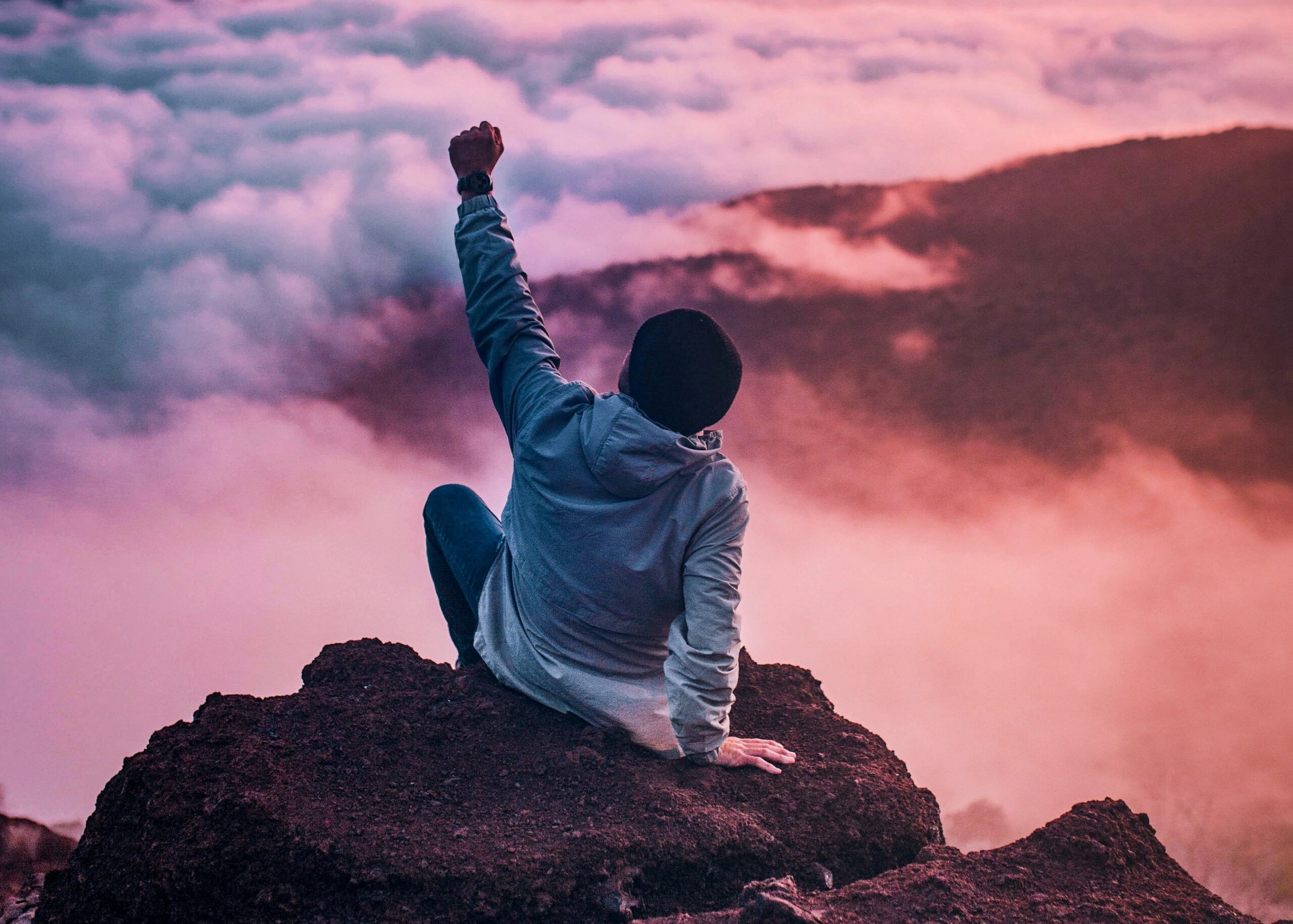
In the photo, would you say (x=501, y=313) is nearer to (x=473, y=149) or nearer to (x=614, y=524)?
(x=473, y=149)

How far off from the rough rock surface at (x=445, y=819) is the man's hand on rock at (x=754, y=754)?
0.14 feet

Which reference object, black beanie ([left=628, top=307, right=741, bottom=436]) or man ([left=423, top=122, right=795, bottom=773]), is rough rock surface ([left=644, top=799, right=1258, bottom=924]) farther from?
black beanie ([left=628, top=307, right=741, bottom=436])

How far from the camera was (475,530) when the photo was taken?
3.64 m

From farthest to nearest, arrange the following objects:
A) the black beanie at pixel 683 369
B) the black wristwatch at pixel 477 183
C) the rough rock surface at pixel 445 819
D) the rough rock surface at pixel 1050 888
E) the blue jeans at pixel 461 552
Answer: the blue jeans at pixel 461 552 < the black wristwatch at pixel 477 183 < the black beanie at pixel 683 369 < the rough rock surface at pixel 445 819 < the rough rock surface at pixel 1050 888

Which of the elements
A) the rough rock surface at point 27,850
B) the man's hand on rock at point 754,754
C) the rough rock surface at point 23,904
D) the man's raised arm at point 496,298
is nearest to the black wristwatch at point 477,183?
the man's raised arm at point 496,298

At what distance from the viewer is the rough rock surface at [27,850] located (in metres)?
3.65

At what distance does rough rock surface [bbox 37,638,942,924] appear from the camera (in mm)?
2664

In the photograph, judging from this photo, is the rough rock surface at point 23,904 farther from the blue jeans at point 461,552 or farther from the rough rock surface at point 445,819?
the blue jeans at point 461,552

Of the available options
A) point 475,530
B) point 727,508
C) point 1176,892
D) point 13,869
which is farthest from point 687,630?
point 13,869

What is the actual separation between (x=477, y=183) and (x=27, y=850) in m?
3.10

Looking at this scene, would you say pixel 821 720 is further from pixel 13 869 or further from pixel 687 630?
pixel 13 869

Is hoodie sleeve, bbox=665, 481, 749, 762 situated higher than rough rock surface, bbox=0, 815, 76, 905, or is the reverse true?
hoodie sleeve, bbox=665, 481, 749, 762

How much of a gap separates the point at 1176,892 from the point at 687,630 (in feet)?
5.13

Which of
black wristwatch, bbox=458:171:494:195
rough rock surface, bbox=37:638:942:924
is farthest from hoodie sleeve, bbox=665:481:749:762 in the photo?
black wristwatch, bbox=458:171:494:195
